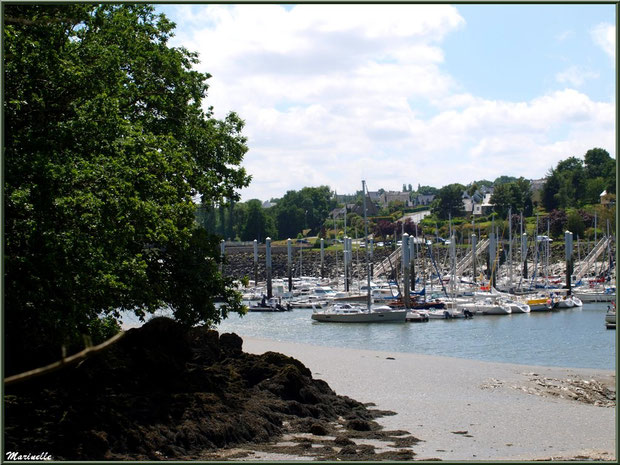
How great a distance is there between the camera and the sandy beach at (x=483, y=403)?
19.6 metres

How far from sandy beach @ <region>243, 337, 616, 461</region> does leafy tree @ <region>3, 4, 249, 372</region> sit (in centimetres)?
791

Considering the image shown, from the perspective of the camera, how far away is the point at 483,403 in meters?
26.7

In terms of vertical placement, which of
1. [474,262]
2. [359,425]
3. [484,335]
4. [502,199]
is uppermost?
[502,199]

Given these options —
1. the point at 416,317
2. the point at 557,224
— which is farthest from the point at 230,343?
the point at 557,224

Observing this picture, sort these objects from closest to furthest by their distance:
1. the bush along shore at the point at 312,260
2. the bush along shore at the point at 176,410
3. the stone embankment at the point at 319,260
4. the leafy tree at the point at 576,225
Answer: the bush along shore at the point at 176,410, the stone embankment at the point at 319,260, the bush along shore at the point at 312,260, the leafy tree at the point at 576,225

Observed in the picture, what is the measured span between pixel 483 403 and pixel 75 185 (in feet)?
52.3

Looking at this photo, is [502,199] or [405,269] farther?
[502,199]

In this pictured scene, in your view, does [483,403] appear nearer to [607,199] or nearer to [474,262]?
[474,262]

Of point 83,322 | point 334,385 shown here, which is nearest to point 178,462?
point 83,322

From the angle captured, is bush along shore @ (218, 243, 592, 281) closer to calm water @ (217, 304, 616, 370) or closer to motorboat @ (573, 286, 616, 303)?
motorboat @ (573, 286, 616, 303)

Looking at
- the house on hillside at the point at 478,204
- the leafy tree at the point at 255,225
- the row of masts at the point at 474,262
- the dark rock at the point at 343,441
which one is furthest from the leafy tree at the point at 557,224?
the dark rock at the point at 343,441

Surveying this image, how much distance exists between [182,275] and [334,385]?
28.2 feet

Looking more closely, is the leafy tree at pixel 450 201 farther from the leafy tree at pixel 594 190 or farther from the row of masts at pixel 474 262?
the row of masts at pixel 474 262

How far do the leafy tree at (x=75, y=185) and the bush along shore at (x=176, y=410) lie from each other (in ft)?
4.24
